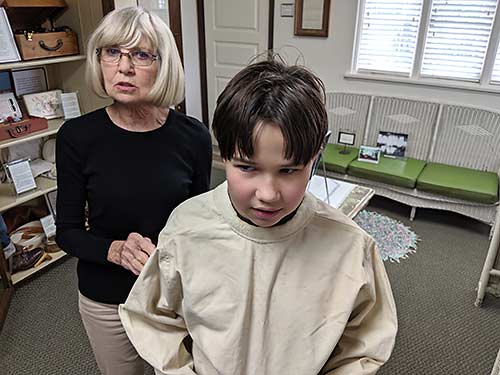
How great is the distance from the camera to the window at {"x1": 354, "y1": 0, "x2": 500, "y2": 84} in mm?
3205

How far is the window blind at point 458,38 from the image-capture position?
3172mm

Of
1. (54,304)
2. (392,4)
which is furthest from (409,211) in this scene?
(54,304)

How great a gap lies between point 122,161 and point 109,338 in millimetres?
472

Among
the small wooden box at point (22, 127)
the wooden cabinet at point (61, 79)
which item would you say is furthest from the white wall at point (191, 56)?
the small wooden box at point (22, 127)

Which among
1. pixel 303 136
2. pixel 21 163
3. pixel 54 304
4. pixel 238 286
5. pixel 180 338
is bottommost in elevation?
pixel 54 304

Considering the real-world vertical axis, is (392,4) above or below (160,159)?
above

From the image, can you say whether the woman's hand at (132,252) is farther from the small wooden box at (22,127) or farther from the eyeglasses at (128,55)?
the small wooden box at (22,127)

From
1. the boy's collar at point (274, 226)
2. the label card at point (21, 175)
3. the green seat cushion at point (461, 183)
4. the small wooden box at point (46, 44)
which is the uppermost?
the small wooden box at point (46, 44)

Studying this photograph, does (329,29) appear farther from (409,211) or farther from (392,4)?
(409,211)

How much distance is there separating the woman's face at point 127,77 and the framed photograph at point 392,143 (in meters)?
2.93

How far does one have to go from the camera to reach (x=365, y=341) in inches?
28.8

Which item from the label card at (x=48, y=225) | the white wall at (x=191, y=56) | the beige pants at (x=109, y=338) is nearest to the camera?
the beige pants at (x=109, y=338)

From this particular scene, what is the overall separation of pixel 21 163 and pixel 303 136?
2203mm

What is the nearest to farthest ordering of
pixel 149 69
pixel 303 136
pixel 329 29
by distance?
pixel 303 136 → pixel 149 69 → pixel 329 29
